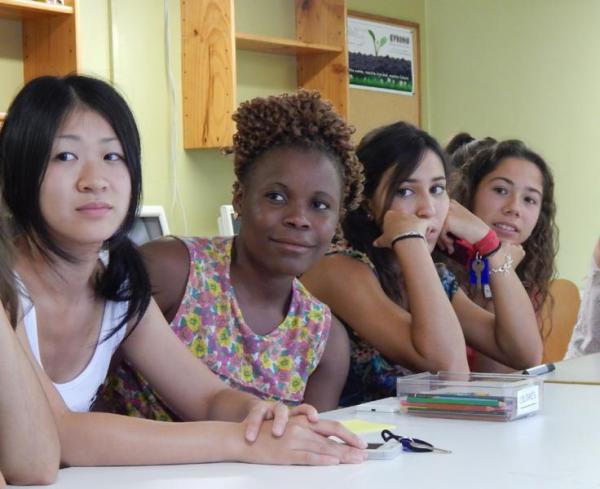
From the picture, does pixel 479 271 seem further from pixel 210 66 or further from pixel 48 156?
pixel 210 66

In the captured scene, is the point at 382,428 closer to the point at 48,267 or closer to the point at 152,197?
the point at 48,267

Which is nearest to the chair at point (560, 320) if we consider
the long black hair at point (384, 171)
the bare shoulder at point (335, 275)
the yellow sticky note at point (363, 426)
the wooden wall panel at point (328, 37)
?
the long black hair at point (384, 171)

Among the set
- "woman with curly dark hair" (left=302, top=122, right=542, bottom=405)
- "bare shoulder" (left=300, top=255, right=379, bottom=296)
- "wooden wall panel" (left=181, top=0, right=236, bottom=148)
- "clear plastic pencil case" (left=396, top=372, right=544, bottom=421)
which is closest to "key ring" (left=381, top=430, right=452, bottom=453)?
"clear plastic pencil case" (left=396, top=372, right=544, bottom=421)

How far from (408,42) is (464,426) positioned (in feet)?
13.1

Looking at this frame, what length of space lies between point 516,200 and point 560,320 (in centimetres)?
69

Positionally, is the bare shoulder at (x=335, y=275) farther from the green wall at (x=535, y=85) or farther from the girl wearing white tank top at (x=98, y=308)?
the green wall at (x=535, y=85)

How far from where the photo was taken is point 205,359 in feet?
6.03

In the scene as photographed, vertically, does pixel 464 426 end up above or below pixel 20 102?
below

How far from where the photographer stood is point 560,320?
3.25m

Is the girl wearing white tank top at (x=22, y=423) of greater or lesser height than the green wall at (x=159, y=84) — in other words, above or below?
below

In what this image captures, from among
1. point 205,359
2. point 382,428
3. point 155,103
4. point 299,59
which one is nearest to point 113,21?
point 155,103

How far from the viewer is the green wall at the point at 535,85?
15.5 feet

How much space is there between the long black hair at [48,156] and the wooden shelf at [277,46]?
2.50 m

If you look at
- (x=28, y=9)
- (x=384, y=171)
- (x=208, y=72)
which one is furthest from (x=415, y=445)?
(x=208, y=72)
